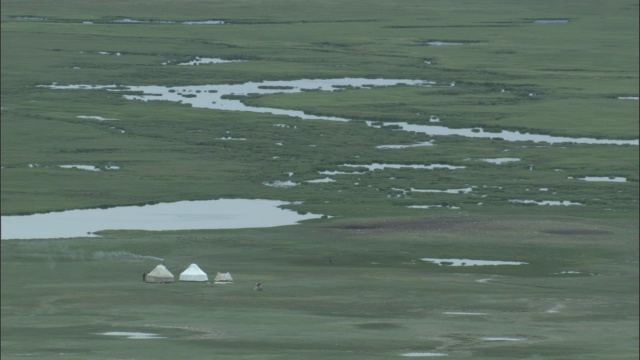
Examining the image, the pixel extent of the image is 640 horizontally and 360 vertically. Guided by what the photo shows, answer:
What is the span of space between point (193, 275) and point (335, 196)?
19.3 metres

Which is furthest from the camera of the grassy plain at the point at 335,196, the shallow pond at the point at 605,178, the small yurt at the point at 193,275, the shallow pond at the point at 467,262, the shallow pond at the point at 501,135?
the shallow pond at the point at 501,135

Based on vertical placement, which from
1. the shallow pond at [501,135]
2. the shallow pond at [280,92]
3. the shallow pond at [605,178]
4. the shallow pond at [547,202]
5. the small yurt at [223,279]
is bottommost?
the small yurt at [223,279]

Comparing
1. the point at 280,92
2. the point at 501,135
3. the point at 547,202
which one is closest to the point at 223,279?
the point at 547,202

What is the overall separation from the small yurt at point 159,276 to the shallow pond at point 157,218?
30.3 feet

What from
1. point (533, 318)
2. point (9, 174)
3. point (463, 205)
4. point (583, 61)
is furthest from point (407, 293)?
point (583, 61)

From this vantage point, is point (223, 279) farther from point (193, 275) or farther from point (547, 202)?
point (547, 202)

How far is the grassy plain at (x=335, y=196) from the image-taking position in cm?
3594

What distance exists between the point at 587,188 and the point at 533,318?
92.4 ft

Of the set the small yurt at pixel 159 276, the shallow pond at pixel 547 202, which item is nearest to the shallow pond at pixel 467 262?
the small yurt at pixel 159 276

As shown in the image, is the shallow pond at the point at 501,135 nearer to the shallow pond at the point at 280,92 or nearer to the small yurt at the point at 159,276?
the shallow pond at the point at 280,92

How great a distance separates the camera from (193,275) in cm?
4519

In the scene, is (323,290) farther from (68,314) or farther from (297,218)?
(297,218)

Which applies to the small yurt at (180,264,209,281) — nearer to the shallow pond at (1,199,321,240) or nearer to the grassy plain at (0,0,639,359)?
the grassy plain at (0,0,639,359)

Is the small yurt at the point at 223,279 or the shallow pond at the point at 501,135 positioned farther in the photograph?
the shallow pond at the point at 501,135
